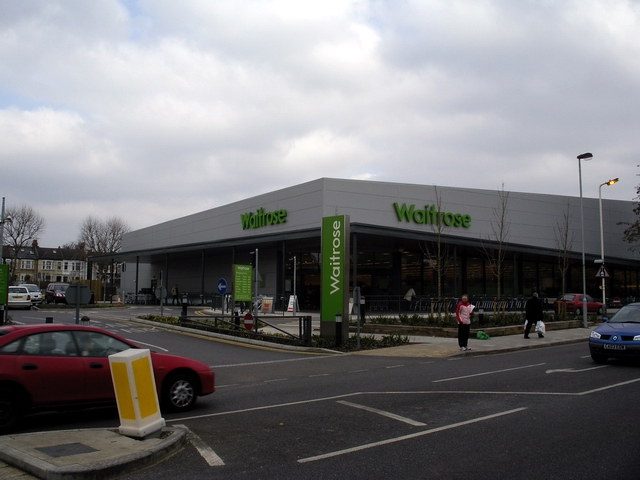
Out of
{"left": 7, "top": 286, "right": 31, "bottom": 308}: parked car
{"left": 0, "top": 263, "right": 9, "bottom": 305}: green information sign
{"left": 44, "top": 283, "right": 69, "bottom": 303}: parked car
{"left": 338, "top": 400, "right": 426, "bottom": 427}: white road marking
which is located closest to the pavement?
{"left": 338, "top": 400, "right": 426, "bottom": 427}: white road marking

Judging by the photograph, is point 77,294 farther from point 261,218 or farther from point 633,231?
point 633,231

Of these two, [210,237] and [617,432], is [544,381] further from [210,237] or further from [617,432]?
[210,237]

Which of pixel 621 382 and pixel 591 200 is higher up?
pixel 591 200

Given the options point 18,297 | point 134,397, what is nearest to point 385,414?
point 134,397

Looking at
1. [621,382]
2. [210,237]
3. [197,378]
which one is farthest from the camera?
[210,237]

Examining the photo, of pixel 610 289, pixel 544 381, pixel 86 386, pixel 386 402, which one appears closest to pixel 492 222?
pixel 610 289

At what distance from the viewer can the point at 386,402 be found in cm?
930

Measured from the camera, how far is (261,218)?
41.8 meters

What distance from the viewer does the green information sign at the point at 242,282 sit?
25656 millimetres

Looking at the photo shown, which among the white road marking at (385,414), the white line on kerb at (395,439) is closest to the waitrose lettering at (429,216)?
the white road marking at (385,414)

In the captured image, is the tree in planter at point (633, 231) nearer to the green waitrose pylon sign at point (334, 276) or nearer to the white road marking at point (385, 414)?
the green waitrose pylon sign at point (334, 276)

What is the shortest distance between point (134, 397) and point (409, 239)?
30.2m

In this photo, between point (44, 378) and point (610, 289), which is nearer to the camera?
point (44, 378)

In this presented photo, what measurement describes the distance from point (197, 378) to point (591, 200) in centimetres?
4887
